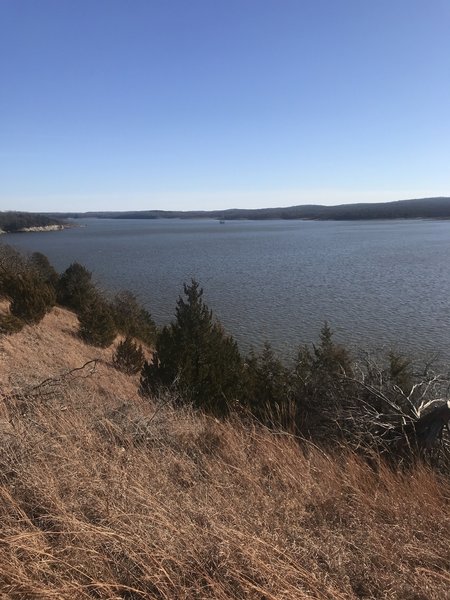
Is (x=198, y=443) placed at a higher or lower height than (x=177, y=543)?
lower

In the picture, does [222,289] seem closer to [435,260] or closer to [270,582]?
[435,260]

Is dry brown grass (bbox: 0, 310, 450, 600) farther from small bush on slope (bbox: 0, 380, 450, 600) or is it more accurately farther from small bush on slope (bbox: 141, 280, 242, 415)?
small bush on slope (bbox: 141, 280, 242, 415)

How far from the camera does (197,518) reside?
2.43m

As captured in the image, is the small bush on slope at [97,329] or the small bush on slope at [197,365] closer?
the small bush on slope at [197,365]

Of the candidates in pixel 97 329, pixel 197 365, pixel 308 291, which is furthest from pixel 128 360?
pixel 308 291

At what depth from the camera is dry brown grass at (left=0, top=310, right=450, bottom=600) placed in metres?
1.97

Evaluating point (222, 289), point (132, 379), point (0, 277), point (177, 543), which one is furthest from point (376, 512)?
point (222, 289)

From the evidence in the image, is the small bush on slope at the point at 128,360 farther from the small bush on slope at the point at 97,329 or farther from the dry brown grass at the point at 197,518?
the dry brown grass at the point at 197,518

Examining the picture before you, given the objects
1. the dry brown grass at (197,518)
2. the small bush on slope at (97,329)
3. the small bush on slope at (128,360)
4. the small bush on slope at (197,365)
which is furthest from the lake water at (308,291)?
the dry brown grass at (197,518)

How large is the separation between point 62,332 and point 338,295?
18.9 meters

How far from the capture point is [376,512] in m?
2.86

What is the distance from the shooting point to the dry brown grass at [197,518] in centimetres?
197

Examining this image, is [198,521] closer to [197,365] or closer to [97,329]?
[197,365]

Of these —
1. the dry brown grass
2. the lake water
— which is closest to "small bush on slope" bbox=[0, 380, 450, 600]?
the dry brown grass
